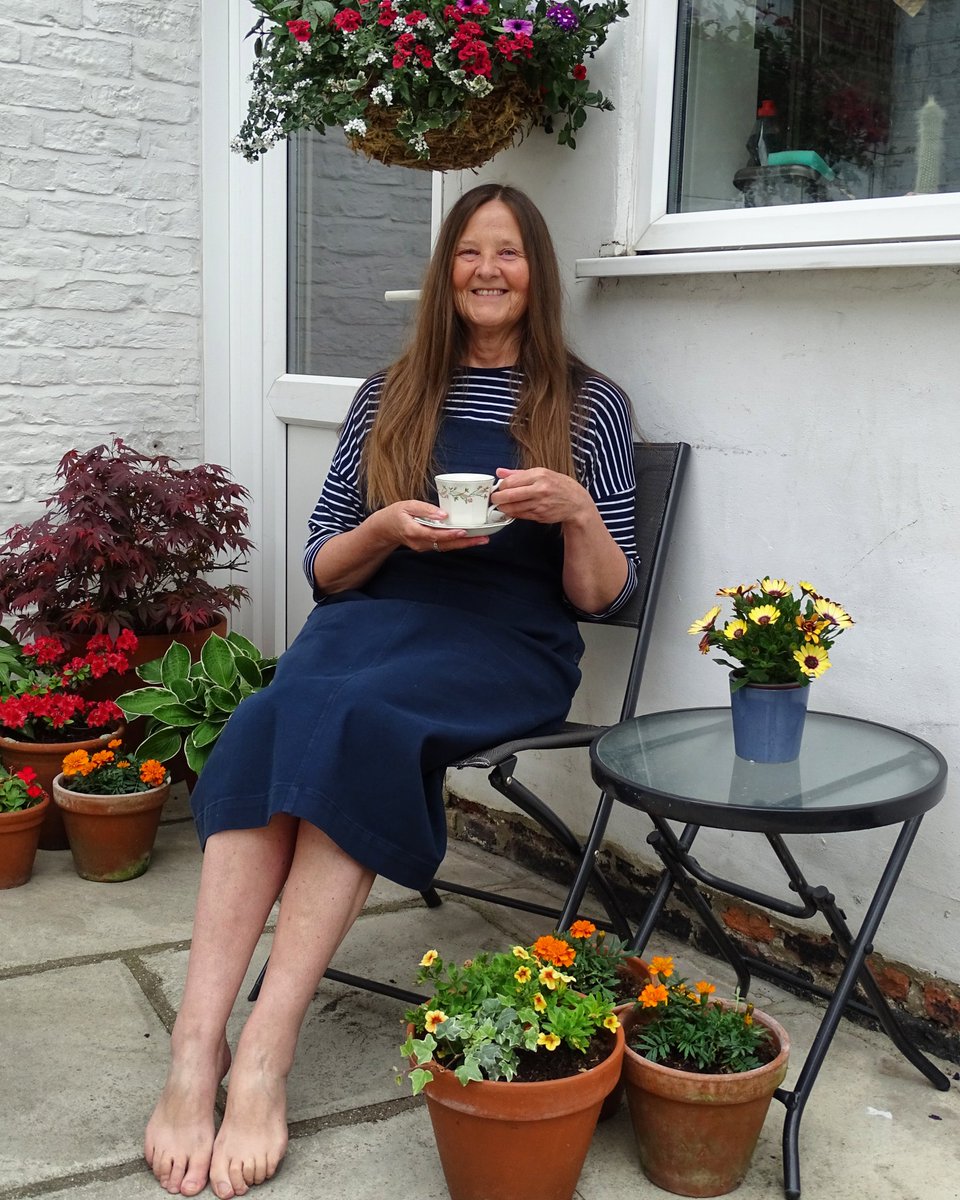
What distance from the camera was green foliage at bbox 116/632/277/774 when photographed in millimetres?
3242

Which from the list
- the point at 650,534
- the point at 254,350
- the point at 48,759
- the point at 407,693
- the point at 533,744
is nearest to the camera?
the point at 407,693

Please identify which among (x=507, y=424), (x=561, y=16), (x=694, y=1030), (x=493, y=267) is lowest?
(x=694, y=1030)

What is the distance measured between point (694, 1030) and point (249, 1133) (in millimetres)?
651

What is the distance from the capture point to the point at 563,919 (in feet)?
7.50

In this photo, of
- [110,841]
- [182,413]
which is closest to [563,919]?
[110,841]

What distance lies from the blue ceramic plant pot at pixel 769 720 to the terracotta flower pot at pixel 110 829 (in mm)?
1598

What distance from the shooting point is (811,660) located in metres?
1.98

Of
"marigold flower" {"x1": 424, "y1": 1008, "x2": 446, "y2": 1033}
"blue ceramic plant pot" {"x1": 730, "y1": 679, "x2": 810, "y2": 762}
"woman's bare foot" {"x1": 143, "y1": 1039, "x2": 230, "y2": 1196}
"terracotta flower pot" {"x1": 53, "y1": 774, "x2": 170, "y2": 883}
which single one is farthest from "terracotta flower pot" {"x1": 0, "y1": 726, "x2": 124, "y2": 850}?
"blue ceramic plant pot" {"x1": 730, "y1": 679, "x2": 810, "y2": 762}

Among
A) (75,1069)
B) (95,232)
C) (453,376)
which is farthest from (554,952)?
(95,232)

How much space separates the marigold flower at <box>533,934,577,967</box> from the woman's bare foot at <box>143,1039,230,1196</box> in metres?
0.52

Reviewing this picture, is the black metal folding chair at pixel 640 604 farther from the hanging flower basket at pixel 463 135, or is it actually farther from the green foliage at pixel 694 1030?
the hanging flower basket at pixel 463 135

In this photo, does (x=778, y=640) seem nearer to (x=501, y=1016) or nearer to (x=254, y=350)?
(x=501, y=1016)

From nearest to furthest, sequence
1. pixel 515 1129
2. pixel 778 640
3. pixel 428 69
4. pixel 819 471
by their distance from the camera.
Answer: pixel 515 1129 < pixel 778 640 < pixel 819 471 < pixel 428 69

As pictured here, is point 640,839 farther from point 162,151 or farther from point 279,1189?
point 162,151
